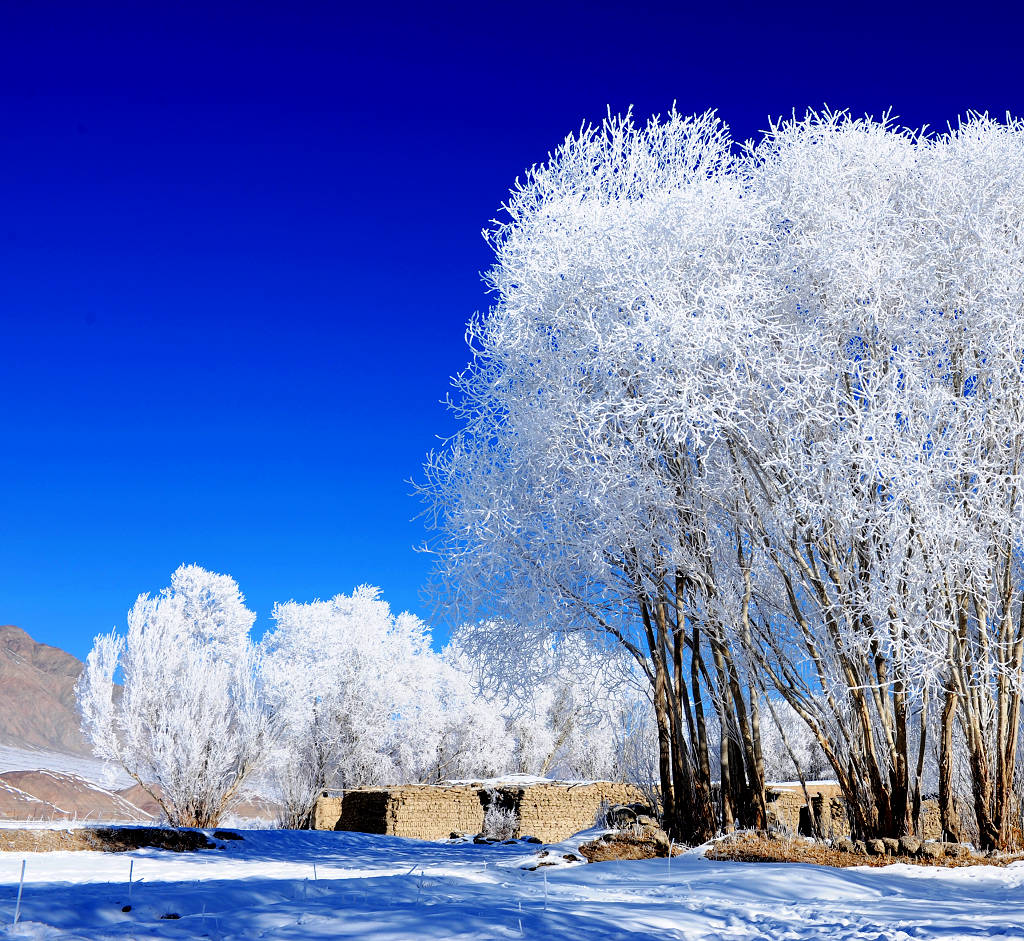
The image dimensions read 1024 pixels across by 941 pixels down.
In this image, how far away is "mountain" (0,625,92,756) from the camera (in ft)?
349

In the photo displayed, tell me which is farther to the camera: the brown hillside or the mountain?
the mountain

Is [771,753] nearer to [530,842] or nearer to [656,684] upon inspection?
[530,842]

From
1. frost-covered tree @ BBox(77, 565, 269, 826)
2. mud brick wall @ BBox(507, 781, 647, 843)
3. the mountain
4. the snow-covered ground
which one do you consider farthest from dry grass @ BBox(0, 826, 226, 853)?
the mountain

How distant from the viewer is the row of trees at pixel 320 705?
1598 centimetres

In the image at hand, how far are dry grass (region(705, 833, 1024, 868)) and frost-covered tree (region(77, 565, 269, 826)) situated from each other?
10.8m

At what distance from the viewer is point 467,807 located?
19656 millimetres

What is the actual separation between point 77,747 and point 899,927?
4781 inches

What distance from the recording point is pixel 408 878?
6398 millimetres

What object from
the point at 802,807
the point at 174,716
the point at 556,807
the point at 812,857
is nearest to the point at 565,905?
the point at 812,857

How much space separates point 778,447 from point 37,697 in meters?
128

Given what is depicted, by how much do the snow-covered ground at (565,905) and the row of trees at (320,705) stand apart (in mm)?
4782

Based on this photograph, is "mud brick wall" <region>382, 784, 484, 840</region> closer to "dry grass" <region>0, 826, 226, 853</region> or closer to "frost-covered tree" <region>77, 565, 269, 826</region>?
"frost-covered tree" <region>77, 565, 269, 826</region>

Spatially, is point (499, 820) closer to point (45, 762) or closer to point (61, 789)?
point (61, 789)

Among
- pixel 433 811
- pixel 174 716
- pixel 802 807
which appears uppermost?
pixel 174 716
